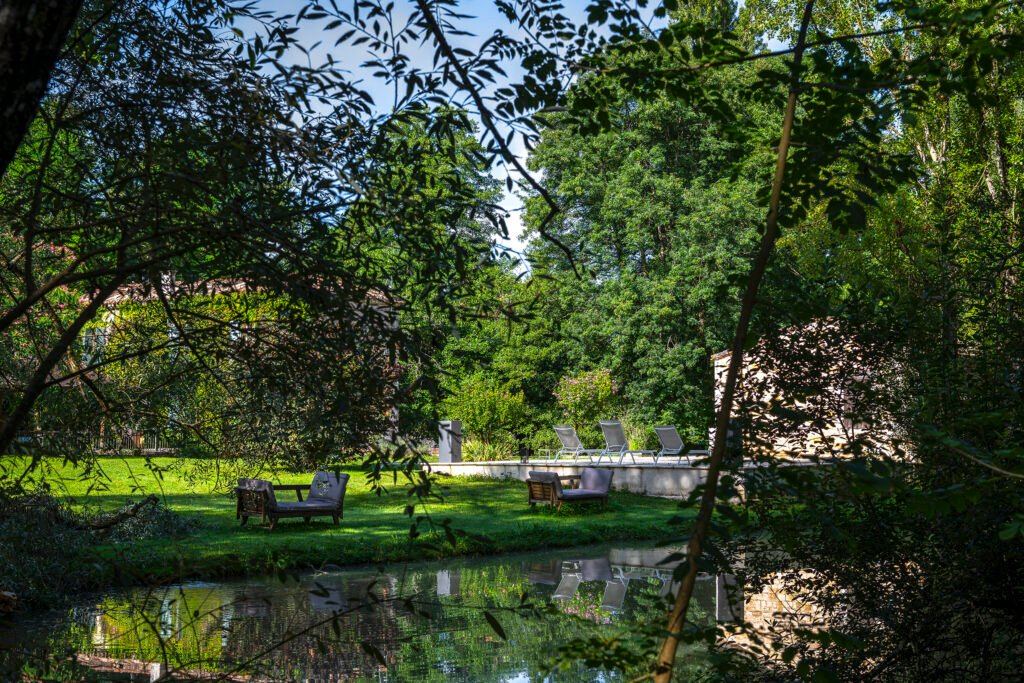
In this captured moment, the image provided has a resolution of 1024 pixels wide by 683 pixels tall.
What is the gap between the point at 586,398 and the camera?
89.8 feet

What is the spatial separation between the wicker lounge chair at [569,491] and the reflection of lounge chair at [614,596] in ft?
20.9

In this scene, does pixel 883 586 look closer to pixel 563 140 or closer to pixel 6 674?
pixel 6 674

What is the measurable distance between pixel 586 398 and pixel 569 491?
30.8 feet

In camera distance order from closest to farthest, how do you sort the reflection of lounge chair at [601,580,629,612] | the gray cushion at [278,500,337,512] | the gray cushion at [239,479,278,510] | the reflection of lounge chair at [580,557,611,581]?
the reflection of lounge chair at [601,580,629,612], the reflection of lounge chair at [580,557,611,581], the gray cushion at [239,479,278,510], the gray cushion at [278,500,337,512]

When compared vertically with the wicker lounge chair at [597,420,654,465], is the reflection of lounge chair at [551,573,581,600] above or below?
below

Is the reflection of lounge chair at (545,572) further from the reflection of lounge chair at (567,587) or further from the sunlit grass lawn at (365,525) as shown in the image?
the sunlit grass lawn at (365,525)

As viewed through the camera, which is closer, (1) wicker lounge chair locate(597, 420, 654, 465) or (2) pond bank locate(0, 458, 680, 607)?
(2) pond bank locate(0, 458, 680, 607)

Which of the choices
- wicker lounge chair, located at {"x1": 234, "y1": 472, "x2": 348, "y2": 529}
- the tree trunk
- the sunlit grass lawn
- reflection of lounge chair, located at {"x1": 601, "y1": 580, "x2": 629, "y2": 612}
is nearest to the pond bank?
the sunlit grass lawn

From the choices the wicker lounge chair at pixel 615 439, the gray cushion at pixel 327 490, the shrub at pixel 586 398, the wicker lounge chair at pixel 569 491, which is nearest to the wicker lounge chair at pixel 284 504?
the gray cushion at pixel 327 490

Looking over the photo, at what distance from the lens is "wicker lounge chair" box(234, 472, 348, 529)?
1437cm

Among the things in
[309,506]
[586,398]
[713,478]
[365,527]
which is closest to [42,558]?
[309,506]

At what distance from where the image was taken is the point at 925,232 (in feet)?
59.6

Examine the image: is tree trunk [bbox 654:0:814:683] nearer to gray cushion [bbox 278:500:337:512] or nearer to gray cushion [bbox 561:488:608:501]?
gray cushion [bbox 278:500:337:512]

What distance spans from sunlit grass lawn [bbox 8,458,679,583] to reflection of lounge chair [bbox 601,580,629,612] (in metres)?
1.01
